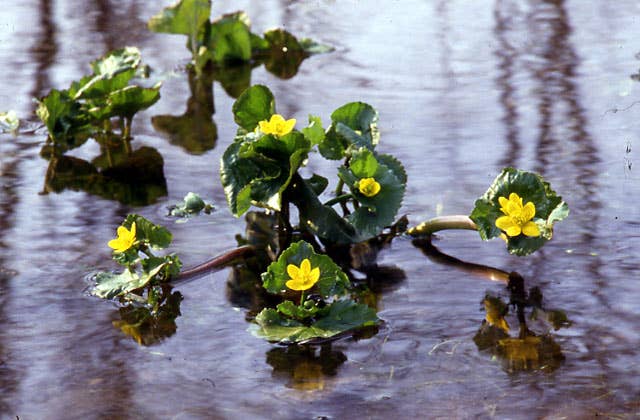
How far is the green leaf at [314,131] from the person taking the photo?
2.17 meters

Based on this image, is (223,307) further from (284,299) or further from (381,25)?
(381,25)

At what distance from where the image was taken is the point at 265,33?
3.79 meters

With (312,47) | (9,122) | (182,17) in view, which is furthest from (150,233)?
(312,47)

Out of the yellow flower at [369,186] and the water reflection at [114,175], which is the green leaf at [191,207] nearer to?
the water reflection at [114,175]

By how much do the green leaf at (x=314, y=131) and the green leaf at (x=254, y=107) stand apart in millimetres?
108

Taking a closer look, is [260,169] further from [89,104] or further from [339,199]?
[89,104]

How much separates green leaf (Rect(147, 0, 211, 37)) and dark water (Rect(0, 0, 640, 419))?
178 millimetres

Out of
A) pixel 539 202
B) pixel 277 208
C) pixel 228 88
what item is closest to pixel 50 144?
pixel 228 88

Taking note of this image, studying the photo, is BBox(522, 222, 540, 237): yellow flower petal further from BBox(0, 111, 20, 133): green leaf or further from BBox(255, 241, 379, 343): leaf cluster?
BBox(0, 111, 20, 133): green leaf

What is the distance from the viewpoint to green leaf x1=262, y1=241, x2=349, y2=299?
1862mm

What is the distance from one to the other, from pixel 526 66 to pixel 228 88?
1.00 metres

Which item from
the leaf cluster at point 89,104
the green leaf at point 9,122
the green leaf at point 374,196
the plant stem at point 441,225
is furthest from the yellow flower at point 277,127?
the green leaf at point 9,122

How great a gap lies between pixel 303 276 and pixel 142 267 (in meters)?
0.37

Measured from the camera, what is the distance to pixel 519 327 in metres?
1.85
